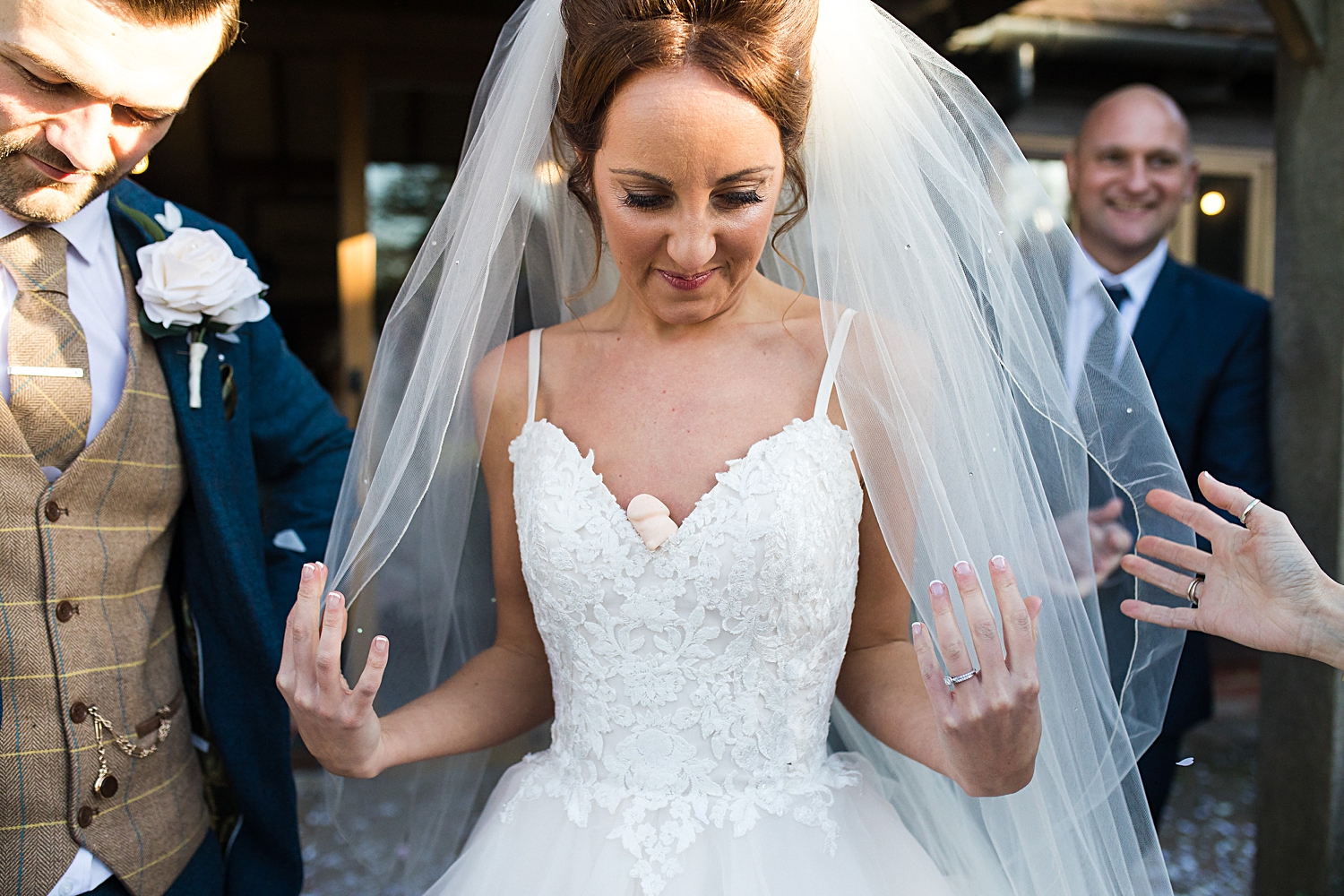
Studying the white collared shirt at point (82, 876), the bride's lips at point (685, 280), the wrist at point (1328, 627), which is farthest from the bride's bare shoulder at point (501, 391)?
the wrist at point (1328, 627)

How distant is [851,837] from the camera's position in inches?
63.2

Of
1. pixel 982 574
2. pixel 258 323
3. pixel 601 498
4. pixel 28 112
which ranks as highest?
pixel 28 112

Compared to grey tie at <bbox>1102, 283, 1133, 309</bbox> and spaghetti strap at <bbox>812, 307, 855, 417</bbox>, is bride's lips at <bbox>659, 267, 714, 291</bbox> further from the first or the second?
grey tie at <bbox>1102, 283, 1133, 309</bbox>

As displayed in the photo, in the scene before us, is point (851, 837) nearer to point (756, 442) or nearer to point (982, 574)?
point (982, 574)

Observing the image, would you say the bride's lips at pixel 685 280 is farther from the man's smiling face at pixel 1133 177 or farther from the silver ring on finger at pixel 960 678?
the man's smiling face at pixel 1133 177

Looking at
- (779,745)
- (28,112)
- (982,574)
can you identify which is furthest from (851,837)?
(28,112)

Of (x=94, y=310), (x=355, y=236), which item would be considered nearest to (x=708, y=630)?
(x=94, y=310)

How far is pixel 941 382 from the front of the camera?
1618 mm

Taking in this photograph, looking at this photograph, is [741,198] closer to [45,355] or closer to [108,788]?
[45,355]

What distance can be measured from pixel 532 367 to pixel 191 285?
58 centimetres

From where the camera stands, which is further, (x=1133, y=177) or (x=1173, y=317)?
(x=1133, y=177)

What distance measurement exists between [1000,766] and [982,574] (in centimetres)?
31

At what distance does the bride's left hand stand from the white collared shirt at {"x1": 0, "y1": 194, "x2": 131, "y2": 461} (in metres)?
1.35

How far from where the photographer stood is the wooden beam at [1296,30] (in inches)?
108
